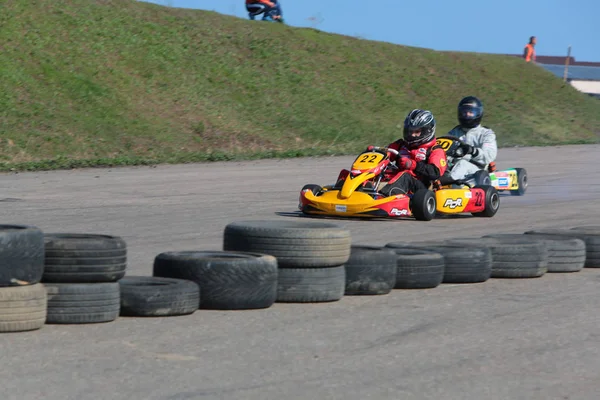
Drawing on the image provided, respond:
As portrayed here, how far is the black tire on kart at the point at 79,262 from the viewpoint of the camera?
557 cm

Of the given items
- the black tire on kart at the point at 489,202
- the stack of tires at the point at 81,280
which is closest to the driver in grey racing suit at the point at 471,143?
the black tire on kart at the point at 489,202

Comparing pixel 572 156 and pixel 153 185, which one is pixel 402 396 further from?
pixel 572 156

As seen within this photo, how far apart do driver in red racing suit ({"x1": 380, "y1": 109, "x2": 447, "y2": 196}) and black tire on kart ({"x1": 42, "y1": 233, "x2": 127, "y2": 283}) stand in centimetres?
608

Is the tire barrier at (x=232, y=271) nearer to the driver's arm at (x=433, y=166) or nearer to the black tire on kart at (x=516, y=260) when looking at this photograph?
the black tire on kart at (x=516, y=260)

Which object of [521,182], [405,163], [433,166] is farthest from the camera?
[521,182]

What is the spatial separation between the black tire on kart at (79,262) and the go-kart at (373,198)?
5.52 metres

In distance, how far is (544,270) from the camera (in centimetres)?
776

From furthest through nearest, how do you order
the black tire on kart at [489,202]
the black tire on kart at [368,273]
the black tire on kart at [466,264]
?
the black tire on kart at [489,202] → the black tire on kart at [466,264] → the black tire on kart at [368,273]

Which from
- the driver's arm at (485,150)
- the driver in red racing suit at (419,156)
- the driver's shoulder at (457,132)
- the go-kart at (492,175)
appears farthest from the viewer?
the driver's shoulder at (457,132)

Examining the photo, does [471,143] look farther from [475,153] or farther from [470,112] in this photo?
[475,153]

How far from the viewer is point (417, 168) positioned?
11641mm

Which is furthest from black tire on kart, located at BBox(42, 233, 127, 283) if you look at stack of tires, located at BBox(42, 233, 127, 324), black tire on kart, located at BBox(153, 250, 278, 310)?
black tire on kart, located at BBox(153, 250, 278, 310)

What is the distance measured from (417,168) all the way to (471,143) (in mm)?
2076

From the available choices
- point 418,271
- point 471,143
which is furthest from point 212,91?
point 418,271
